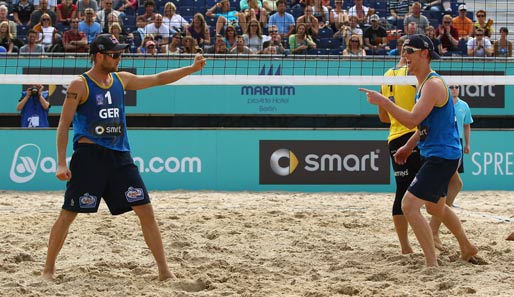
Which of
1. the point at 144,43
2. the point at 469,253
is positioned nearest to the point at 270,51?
the point at 144,43

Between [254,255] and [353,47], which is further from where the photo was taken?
[353,47]

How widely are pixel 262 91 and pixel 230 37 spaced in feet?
3.61

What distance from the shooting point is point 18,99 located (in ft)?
44.2

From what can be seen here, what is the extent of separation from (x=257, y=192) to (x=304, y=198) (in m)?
1.26

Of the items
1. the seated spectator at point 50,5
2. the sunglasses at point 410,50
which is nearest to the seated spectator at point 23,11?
the seated spectator at point 50,5

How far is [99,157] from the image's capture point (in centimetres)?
550

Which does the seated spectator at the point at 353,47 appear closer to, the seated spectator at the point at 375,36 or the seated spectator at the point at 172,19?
the seated spectator at the point at 375,36

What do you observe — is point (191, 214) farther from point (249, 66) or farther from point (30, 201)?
point (249, 66)

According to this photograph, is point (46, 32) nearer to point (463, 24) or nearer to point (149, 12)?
point (149, 12)

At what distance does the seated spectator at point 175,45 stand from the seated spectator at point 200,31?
0.31 meters

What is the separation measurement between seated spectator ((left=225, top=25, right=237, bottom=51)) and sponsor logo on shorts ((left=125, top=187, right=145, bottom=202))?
8617 millimetres

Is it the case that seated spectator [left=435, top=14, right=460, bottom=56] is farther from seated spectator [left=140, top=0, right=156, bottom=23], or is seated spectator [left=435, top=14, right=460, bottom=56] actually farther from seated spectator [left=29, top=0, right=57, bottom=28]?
seated spectator [left=29, top=0, right=57, bottom=28]

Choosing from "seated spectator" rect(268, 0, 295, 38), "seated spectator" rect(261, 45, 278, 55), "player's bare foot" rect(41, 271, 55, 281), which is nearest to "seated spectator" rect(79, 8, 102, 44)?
"seated spectator" rect(261, 45, 278, 55)

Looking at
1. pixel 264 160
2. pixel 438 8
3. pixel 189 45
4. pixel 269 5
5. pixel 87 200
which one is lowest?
pixel 264 160
